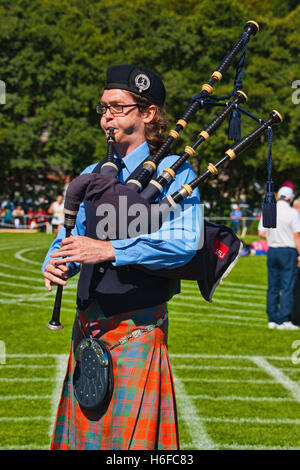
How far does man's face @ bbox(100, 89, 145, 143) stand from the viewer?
3.46 meters

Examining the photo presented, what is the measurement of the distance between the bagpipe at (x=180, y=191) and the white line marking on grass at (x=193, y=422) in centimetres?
300

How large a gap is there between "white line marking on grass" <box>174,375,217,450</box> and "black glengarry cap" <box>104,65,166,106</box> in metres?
3.43

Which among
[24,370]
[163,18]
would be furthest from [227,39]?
[24,370]

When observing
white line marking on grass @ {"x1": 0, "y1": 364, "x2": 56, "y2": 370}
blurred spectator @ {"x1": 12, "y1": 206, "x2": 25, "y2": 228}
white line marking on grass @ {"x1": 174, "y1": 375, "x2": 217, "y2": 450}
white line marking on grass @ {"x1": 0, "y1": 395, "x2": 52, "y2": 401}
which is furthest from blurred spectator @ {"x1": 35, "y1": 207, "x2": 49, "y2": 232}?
white line marking on grass @ {"x1": 174, "y1": 375, "x2": 217, "y2": 450}

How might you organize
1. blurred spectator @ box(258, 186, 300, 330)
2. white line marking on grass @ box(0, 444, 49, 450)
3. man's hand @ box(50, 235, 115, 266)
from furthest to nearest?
blurred spectator @ box(258, 186, 300, 330), white line marking on grass @ box(0, 444, 49, 450), man's hand @ box(50, 235, 115, 266)

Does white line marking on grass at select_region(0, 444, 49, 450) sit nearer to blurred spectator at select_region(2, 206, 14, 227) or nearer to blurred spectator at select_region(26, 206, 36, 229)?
blurred spectator at select_region(26, 206, 36, 229)

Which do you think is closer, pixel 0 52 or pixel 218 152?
pixel 218 152

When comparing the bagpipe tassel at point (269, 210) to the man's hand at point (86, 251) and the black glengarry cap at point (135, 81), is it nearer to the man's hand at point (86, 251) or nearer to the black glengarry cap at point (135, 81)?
the black glengarry cap at point (135, 81)

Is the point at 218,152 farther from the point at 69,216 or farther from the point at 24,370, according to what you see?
the point at 69,216

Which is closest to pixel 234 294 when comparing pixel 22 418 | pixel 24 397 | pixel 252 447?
pixel 24 397

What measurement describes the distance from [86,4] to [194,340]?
3840cm

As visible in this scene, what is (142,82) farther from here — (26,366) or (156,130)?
(26,366)

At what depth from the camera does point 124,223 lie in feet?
10.5

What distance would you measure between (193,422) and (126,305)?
3625 millimetres
